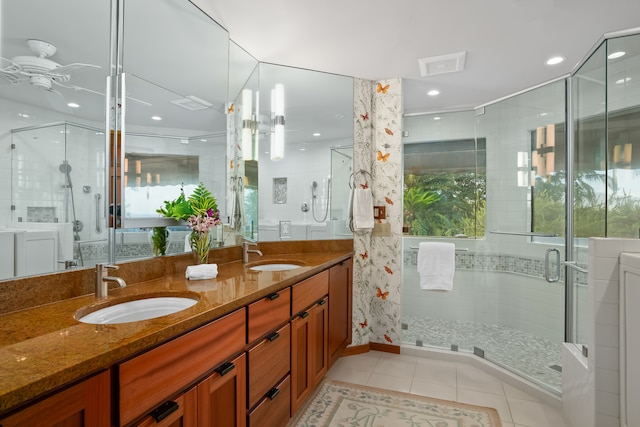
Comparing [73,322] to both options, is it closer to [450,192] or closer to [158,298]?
[158,298]

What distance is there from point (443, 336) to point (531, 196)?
1.47 metres

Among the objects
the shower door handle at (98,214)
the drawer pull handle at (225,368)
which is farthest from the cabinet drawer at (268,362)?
the shower door handle at (98,214)

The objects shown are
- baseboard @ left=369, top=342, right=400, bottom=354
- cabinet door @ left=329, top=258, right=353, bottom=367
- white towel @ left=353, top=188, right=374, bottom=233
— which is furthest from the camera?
baseboard @ left=369, top=342, right=400, bottom=354

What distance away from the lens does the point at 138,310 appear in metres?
1.30

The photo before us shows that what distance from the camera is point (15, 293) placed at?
3.57ft

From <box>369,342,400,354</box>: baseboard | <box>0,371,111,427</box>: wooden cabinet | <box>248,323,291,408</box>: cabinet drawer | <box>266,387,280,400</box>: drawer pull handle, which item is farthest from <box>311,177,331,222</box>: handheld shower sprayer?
<box>0,371,111,427</box>: wooden cabinet

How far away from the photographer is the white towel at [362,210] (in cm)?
283

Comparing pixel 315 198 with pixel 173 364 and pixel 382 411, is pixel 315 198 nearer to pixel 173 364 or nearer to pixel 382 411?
pixel 382 411

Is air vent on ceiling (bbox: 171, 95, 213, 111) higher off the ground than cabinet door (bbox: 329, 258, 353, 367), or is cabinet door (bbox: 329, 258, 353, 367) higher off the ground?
air vent on ceiling (bbox: 171, 95, 213, 111)

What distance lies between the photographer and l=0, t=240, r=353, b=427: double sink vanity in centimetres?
73

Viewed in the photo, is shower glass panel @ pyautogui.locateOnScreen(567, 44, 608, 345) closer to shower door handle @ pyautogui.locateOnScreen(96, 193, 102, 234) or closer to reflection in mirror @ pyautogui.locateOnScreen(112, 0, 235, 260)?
reflection in mirror @ pyautogui.locateOnScreen(112, 0, 235, 260)

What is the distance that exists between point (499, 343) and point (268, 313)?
221 centimetres

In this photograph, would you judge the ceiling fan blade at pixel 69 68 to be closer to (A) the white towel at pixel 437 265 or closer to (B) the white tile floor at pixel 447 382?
(B) the white tile floor at pixel 447 382

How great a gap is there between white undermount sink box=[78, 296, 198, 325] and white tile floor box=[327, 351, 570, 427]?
1585 millimetres
